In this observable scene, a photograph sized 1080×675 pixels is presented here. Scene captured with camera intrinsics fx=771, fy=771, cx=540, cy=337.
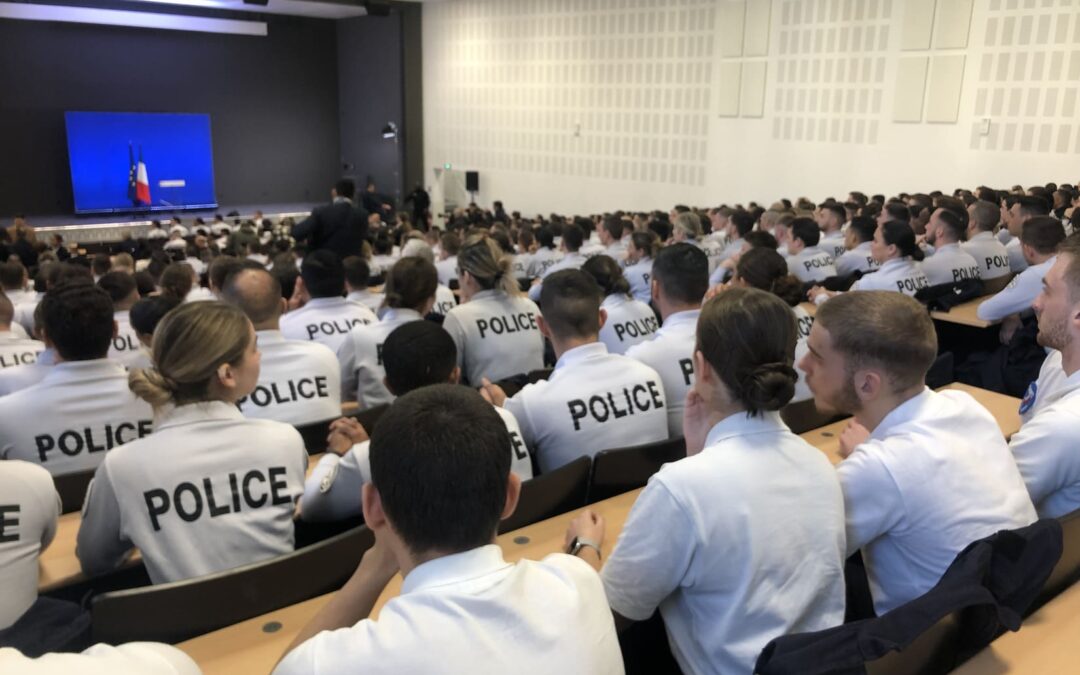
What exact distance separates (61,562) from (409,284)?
85.6 inches

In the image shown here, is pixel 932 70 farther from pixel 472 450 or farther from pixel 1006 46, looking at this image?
pixel 472 450

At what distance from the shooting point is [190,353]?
6.82 feet

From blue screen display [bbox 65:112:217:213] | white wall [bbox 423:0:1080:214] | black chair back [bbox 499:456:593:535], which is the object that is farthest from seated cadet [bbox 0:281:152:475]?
blue screen display [bbox 65:112:217:213]

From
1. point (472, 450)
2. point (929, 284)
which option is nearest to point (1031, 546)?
Result: point (472, 450)

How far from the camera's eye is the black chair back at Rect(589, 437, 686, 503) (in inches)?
92.7

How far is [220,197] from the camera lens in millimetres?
19906

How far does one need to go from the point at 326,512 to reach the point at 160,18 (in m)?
18.3

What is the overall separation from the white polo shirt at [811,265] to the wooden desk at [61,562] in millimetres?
5643

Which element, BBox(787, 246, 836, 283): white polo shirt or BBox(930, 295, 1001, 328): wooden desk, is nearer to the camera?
BBox(930, 295, 1001, 328): wooden desk

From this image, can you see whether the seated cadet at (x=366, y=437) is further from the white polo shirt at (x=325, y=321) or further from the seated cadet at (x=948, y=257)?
the seated cadet at (x=948, y=257)

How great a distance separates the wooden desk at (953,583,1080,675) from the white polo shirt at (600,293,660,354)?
2.64m

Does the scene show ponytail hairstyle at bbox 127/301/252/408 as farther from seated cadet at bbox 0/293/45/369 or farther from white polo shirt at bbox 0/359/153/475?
seated cadet at bbox 0/293/45/369

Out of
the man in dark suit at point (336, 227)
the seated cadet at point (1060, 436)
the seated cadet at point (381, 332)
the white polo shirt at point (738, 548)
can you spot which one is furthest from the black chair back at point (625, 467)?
the man in dark suit at point (336, 227)

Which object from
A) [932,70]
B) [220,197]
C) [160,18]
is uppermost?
[160,18]
